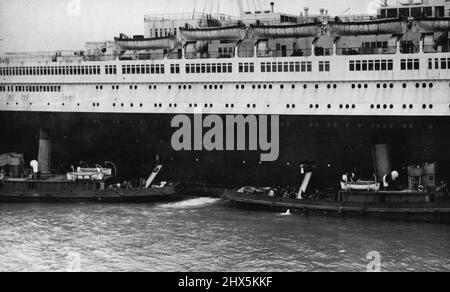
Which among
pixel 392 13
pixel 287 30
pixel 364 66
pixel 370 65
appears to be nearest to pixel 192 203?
pixel 287 30

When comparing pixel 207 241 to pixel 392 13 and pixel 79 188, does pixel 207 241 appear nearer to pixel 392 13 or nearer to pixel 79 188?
pixel 79 188

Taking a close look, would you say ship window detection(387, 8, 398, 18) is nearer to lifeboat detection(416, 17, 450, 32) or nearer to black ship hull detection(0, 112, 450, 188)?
lifeboat detection(416, 17, 450, 32)

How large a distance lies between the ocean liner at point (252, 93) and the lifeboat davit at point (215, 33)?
2.5 inches

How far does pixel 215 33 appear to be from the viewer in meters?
39.8

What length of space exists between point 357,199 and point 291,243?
6.56 meters

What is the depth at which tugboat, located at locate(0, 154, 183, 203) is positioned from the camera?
37.6 m

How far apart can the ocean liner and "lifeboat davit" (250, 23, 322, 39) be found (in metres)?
0.06

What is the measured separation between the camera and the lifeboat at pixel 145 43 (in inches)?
1625

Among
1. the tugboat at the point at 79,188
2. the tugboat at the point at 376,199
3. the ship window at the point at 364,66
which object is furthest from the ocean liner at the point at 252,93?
the tugboat at the point at 79,188

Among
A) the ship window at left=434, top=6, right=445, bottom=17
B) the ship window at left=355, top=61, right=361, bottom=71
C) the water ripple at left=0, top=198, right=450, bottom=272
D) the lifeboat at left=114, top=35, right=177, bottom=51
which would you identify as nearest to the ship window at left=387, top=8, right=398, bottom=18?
the ship window at left=434, top=6, right=445, bottom=17

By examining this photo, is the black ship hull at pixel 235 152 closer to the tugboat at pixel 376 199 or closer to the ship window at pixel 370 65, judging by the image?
the tugboat at pixel 376 199

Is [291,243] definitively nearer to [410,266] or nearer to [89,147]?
[410,266]

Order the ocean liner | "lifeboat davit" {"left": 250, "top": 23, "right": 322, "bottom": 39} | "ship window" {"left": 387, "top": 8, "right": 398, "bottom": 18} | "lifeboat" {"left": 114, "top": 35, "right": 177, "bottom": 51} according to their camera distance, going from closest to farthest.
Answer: the ocean liner → "lifeboat davit" {"left": 250, "top": 23, "right": 322, "bottom": 39} → "ship window" {"left": 387, "top": 8, "right": 398, "bottom": 18} → "lifeboat" {"left": 114, "top": 35, "right": 177, "bottom": 51}

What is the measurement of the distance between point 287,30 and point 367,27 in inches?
164
